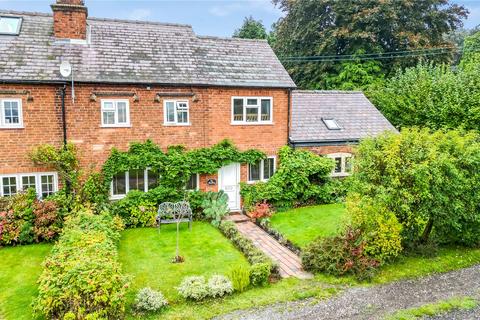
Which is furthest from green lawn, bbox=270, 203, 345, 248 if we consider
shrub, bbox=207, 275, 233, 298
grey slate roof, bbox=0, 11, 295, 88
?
grey slate roof, bbox=0, 11, 295, 88

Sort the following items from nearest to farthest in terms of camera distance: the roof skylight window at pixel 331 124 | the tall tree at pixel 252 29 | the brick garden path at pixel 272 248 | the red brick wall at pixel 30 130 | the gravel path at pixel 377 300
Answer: the gravel path at pixel 377 300, the brick garden path at pixel 272 248, the red brick wall at pixel 30 130, the roof skylight window at pixel 331 124, the tall tree at pixel 252 29

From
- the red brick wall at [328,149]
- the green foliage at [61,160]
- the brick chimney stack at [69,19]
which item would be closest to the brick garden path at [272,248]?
the red brick wall at [328,149]

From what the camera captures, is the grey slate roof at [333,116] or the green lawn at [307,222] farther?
the grey slate roof at [333,116]

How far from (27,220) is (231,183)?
28.0 ft

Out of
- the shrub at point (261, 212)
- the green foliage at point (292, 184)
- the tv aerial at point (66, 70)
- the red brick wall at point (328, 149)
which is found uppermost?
the tv aerial at point (66, 70)

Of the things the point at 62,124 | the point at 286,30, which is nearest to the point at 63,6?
the point at 62,124

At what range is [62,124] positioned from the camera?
49.4 ft

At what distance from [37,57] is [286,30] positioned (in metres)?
26.6

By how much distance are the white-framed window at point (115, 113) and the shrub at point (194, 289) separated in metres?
8.31

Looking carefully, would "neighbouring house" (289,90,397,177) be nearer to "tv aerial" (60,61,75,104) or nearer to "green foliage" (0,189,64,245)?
"tv aerial" (60,61,75,104)

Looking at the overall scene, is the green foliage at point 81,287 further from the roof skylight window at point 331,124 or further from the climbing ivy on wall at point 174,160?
the roof skylight window at point 331,124

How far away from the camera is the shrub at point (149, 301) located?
360 inches

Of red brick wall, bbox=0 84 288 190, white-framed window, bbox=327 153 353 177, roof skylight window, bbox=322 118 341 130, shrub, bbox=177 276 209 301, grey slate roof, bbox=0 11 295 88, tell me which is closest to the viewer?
shrub, bbox=177 276 209 301

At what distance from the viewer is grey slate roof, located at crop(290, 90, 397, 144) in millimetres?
19344
